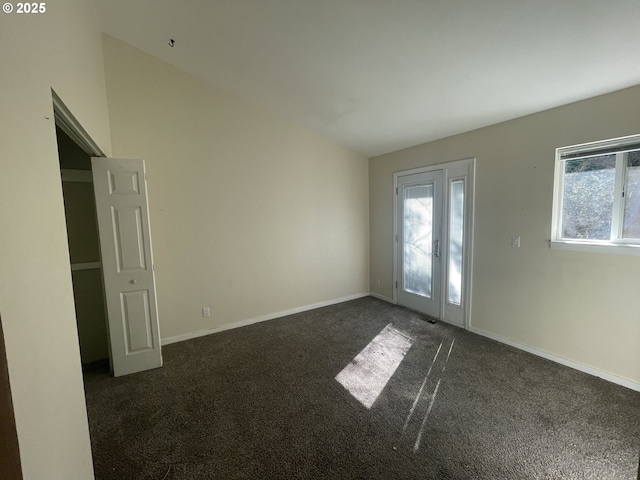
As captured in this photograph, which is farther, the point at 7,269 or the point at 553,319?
the point at 553,319

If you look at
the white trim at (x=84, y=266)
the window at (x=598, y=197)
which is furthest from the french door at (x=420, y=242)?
the white trim at (x=84, y=266)

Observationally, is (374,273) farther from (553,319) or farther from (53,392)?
(53,392)

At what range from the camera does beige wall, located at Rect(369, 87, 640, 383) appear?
7.29 feet

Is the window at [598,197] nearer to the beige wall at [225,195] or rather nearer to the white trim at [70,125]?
the beige wall at [225,195]

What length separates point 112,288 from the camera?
2.46 m

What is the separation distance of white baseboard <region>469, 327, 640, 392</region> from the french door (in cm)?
72

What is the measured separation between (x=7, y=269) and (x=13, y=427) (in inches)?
17.1

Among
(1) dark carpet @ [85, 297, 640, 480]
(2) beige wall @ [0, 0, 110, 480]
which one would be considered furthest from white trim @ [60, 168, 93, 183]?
(1) dark carpet @ [85, 297, 640, 480]

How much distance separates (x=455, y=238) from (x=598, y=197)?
1.33m

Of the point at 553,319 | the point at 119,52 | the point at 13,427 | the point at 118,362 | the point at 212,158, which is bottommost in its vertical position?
the point at 118,362

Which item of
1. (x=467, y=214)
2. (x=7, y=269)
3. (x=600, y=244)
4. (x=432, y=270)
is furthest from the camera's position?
(x=432, y=270)

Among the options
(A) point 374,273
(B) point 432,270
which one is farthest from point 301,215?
(B) point 432,270

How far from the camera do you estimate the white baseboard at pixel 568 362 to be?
2.24 metres

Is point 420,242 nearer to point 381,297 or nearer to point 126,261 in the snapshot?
point 381,297
